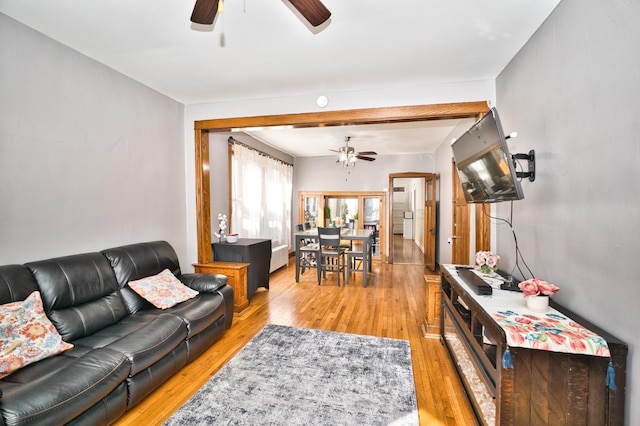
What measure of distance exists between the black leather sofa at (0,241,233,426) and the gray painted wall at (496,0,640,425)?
8.79 ft

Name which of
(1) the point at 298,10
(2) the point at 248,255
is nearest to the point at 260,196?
(2) the point at 248,255

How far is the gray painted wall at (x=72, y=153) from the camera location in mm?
1974

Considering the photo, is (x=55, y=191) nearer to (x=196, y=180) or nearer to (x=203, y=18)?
(x=196, y=180)

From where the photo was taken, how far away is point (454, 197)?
4.30 m

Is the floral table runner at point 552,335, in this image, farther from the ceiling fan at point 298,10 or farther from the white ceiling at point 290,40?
the white ceiling at point 290,40

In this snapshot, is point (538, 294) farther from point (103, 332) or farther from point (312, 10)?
point (103, 332)

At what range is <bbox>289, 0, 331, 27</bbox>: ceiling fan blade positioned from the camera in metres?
1.32

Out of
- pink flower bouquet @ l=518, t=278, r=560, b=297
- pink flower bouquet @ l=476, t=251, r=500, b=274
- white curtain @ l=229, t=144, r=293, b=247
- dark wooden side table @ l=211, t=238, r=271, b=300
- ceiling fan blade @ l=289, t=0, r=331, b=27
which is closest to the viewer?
ceiling fan blade @ l=289, t=0, r=331, b=27

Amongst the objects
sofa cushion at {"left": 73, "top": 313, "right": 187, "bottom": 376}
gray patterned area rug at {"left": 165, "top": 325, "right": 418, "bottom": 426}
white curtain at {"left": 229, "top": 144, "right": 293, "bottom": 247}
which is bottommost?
gray patterned area rug at {"left": 165, "top": 325, "right": 418, "bottom": 426}

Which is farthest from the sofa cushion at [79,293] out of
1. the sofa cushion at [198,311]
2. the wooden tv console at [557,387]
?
the wooden tv console at [557,387]

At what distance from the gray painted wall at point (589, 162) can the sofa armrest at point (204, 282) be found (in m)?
2.83

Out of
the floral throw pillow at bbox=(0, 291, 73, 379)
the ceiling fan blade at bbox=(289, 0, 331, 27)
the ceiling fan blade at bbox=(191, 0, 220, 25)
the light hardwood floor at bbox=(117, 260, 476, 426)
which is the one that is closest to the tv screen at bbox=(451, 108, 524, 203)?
the ceiling fan blade at bbox=(289, 0, 331, 27)

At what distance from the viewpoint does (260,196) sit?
211 inches

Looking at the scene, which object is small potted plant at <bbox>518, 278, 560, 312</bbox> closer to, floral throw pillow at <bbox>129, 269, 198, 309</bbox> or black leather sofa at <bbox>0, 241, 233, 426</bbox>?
black leather sofa at <bbox>0, 241, 233, 426</bbox>
